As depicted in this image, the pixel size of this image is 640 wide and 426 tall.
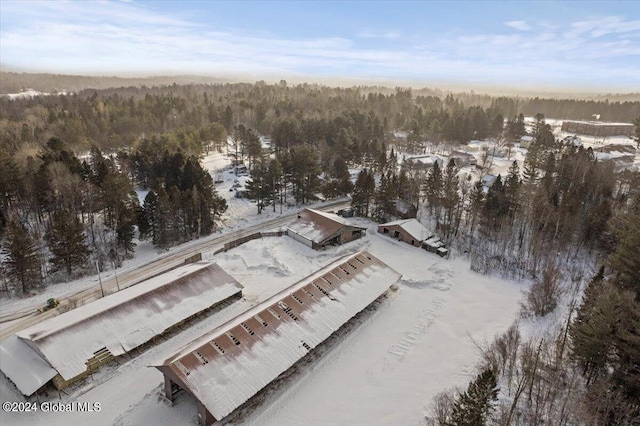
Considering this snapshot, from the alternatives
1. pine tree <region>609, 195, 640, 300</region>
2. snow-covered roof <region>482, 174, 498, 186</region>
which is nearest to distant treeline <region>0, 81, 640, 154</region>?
snow-covered roof <region>482, 174, 498, 186</region>

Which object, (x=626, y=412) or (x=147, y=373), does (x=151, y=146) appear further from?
(x=626, y=412)

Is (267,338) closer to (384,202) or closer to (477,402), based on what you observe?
(477,402)

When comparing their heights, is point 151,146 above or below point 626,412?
above

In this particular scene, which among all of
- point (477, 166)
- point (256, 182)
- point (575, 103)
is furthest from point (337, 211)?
point (575, 103)

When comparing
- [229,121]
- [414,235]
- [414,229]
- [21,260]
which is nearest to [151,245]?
[21,260]

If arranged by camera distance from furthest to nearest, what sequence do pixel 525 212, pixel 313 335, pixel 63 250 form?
pixel 525 212
pixel 63 250
pixel 313 335

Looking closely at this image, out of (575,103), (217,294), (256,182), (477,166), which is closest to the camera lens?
(217,294)

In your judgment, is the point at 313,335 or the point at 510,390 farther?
the point at 313,335
